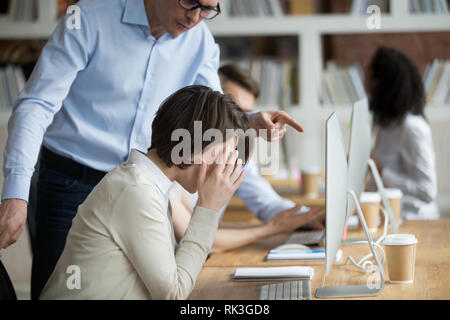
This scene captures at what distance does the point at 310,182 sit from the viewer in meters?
3.23

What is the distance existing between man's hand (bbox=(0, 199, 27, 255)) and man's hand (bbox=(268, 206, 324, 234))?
0.90 m

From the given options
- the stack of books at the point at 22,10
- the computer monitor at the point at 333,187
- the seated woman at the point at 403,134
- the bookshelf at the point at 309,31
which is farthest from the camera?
the stack of books at the point at 22,10

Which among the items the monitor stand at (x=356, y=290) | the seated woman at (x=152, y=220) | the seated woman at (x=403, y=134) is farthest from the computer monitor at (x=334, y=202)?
the seated woman at (x=403, y=134)

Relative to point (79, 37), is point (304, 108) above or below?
below

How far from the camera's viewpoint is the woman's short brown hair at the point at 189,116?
1360 millimetres

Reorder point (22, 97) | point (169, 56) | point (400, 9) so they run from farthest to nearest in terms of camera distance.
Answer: point (400, 9) → point (169, 56) → point (22, 97)

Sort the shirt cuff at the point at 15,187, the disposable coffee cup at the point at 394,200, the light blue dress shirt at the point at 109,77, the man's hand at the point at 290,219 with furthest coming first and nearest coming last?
1. the disposable coffee cup at the point at 394,200
2. the man's hand at the point at 290,219
3. the light blue dress shirt at the point at 109,77
4. the shirt cuff at the point at 15,187

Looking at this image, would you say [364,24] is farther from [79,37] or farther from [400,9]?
[79,37]

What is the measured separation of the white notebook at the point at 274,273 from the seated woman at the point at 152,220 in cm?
30

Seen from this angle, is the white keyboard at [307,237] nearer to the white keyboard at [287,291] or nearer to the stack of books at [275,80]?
the white keyboard at [287,291]

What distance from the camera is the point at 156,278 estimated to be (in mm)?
1233
